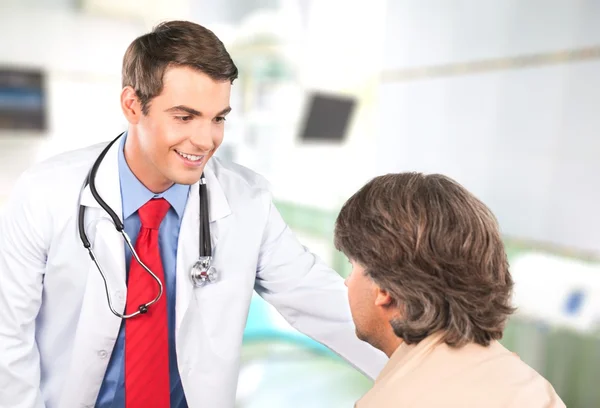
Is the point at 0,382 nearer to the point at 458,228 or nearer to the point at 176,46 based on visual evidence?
the point at 176,46

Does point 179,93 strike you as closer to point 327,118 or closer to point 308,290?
point 308,290

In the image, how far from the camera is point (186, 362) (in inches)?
49.6

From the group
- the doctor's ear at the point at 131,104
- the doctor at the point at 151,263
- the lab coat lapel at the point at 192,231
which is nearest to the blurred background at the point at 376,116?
the doctor at the point at 151,263

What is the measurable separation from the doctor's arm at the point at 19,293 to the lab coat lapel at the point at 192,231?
27 cm

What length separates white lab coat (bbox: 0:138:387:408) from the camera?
116cm

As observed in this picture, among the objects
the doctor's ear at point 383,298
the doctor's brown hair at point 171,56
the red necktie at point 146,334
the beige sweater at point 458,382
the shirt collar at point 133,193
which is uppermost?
the doctor's brown hair at point 171,56

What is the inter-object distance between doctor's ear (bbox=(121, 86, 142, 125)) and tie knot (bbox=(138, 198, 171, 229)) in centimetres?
17

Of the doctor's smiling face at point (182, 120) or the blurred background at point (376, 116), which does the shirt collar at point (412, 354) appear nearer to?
the doctor's smiling face at point (182, 120)

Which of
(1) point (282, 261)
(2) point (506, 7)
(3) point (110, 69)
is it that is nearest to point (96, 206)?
(1) point (282, 261)

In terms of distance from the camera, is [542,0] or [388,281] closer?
[388,281]

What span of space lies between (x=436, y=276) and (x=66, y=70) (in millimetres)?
3498

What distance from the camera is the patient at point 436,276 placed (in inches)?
31.8

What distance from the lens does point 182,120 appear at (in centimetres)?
114

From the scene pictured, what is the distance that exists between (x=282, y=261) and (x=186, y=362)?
302mm
